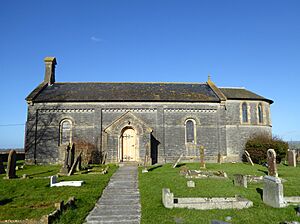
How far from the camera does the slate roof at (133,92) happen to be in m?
26.5

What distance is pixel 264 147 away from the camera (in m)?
24.9

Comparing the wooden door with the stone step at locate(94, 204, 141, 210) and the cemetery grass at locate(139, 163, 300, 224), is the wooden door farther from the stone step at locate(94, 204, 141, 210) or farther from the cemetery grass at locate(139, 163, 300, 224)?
the stone step at locate(94, 204, 141, 210)

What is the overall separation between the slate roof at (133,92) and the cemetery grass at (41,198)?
13.5 metres

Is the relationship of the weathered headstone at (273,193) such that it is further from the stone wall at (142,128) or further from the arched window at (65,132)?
the arched window at (65,132)

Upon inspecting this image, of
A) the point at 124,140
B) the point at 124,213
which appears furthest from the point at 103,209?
the point at 124,140

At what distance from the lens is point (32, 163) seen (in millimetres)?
24969

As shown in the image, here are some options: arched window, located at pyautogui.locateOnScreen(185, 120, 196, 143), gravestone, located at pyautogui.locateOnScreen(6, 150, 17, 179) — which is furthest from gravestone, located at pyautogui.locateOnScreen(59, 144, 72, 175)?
arched window, located at pyautogui.locateOnScreen(185, 120, 196, 143)

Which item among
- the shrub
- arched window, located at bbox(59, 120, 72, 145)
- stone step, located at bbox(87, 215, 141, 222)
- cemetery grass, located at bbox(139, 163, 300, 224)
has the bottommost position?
stone step, located at bbox(87, 215, 141, 222)

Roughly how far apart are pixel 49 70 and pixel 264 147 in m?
24.9

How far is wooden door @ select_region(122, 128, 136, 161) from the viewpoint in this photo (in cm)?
2467

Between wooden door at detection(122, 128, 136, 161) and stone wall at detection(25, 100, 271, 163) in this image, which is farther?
stone wall at detection(25, 100, 271, 163)

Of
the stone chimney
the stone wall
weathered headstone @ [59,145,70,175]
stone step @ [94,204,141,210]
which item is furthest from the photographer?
the stone chimney

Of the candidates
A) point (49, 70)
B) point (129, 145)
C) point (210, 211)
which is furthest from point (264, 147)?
point (49, 70)

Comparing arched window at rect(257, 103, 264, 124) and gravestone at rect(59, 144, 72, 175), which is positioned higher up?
arched window at rect(257, 103, 264, 124)
